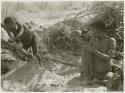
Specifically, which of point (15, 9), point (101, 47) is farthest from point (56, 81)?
point (15, 9)

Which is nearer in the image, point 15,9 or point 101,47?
point 101,47

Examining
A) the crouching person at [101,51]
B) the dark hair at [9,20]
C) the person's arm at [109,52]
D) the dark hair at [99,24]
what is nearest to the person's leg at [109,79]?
the crouching person at [101,51]

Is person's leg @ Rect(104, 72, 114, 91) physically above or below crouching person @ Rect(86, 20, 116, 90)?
below

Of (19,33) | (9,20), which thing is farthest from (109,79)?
(9,20)

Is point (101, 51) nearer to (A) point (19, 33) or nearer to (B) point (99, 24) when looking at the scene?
(B) point (99, 24)

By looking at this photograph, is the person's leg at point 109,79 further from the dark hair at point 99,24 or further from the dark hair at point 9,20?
the dark hair at point 9,20

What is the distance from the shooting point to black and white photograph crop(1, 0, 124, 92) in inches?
200

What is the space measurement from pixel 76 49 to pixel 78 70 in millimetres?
263

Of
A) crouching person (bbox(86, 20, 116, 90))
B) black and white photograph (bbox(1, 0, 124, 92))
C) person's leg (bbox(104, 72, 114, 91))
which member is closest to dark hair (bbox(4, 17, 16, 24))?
black and white photograph (bbox(1, 0, 124, 92))

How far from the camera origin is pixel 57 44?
5395mm

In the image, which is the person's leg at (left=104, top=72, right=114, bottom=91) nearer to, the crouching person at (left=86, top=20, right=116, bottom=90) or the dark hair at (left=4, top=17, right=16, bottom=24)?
the crouching person at (left=86, top=20, right=116, bottom=90)

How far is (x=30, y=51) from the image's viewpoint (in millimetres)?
5379

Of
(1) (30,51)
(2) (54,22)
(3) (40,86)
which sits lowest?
(3) (40,86)

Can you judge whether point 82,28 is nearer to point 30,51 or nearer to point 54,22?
point 54,22
